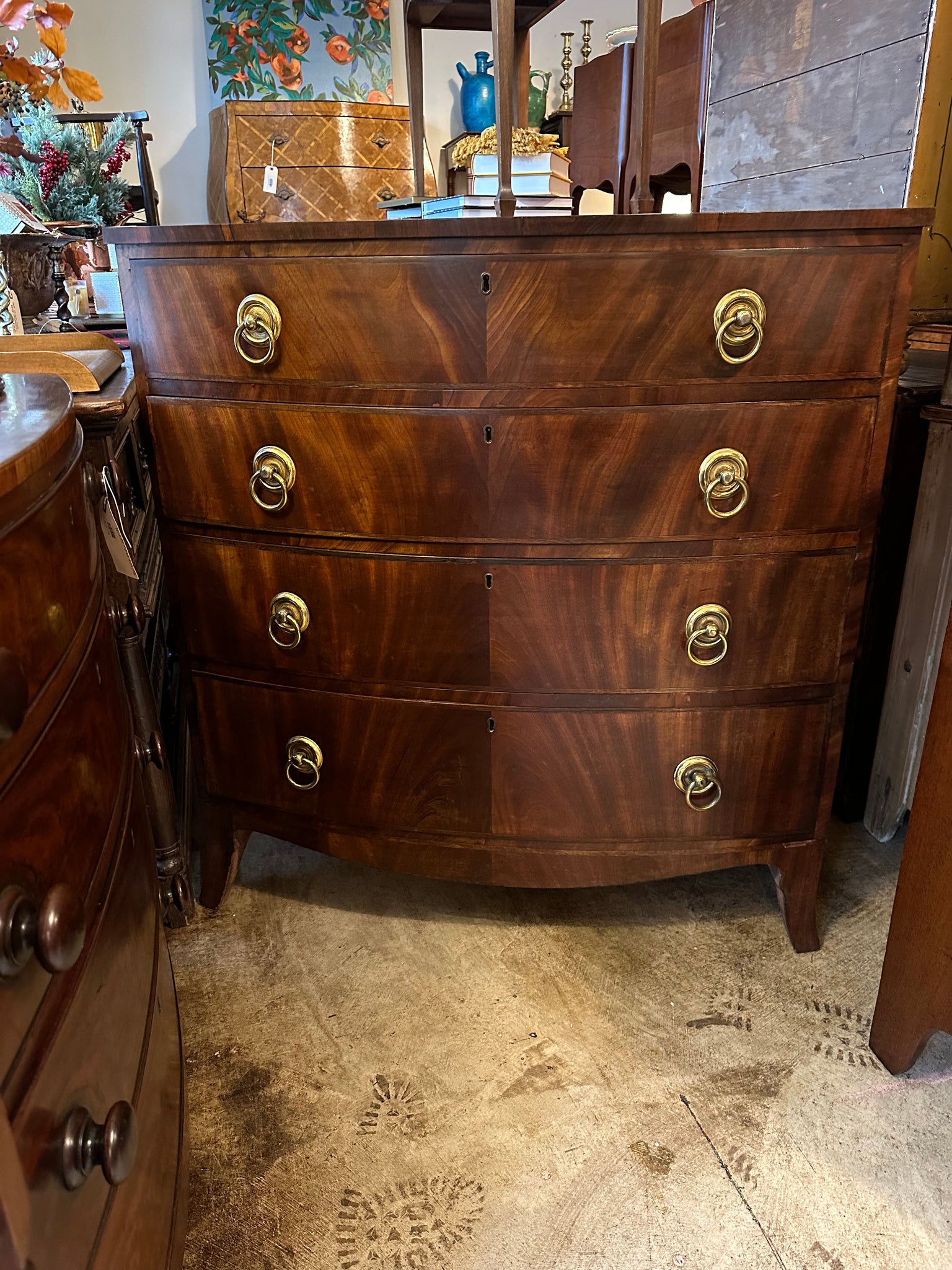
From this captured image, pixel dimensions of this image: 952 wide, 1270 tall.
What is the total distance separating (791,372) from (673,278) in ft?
0.57

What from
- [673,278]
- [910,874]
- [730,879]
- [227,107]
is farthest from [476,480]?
[227,107]

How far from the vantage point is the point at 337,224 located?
0.93m

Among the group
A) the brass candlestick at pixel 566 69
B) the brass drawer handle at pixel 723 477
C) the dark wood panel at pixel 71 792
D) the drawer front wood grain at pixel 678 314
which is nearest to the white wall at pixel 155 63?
the brass candlestick at pixel 566 69

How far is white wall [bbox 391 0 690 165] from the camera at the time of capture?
347cm

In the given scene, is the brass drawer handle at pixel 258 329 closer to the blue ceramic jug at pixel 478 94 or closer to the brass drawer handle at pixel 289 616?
the brass drawer handle at pixel 289 616

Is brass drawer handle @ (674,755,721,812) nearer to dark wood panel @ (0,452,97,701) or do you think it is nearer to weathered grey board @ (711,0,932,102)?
dark wood panel @ (0,452,97,701)

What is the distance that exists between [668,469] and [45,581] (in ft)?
2.32

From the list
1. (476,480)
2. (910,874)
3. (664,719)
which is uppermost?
(476,480)

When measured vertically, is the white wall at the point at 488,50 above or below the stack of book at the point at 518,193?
above

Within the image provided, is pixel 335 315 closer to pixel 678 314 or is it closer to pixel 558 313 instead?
pixel 558 313

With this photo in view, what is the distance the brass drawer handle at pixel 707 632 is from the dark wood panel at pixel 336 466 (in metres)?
0.29

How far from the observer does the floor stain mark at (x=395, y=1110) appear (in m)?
1.03

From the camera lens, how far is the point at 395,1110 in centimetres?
105

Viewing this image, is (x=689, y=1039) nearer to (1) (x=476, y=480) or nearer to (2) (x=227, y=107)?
(1) (x=476, y=480)
